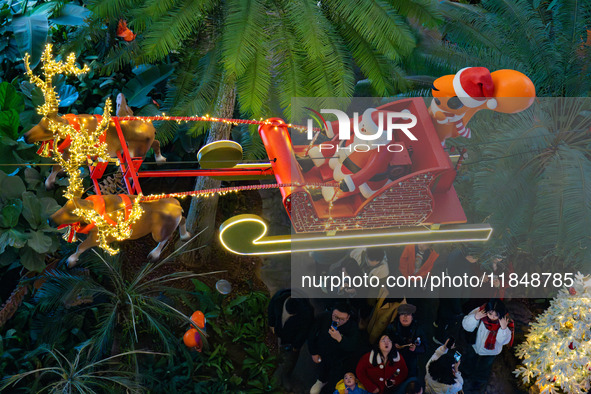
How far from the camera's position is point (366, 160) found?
415 cm

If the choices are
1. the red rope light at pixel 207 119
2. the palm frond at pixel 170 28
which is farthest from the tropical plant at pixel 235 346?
the palm frond at pixel 170 28

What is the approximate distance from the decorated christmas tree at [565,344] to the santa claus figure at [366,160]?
8.89 ft

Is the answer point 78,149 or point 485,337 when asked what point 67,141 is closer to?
point 78,149

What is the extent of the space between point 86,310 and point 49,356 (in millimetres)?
641

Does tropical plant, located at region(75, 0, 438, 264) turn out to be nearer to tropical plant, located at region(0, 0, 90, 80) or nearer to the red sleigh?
the red sleigh

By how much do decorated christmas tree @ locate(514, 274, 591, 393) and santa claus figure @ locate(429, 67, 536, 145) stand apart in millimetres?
2591

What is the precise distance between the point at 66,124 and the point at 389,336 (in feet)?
12.6

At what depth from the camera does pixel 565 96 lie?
16.6ft

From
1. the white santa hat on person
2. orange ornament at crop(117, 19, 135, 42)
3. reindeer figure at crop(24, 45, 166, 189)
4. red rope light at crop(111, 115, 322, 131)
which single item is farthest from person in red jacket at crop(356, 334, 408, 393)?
orange ornament at crop(117, 19, 135, 42)

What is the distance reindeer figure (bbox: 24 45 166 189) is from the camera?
3641mm

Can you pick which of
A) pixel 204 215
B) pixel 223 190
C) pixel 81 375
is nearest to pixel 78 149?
pixel 223 190

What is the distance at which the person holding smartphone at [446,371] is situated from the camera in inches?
231

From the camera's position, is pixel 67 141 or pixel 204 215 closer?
pixel 67 141

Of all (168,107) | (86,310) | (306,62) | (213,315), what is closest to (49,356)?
(86,310)
